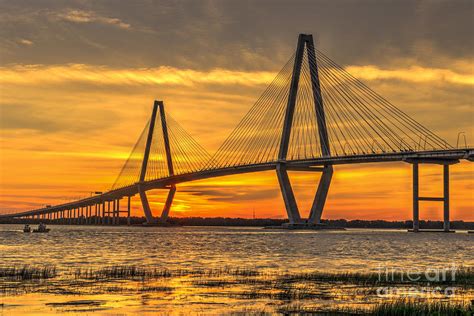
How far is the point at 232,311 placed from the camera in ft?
76.2

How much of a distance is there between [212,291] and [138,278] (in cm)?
586

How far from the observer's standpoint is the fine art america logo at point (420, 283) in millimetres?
27672

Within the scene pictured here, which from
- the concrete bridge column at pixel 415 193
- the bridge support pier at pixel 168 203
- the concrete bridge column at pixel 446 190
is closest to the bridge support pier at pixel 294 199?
the concrete bridge column at pixel 415 193

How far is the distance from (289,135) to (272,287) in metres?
67.7

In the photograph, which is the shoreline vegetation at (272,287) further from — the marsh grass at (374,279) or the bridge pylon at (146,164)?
the bridge pylon at (146,164)

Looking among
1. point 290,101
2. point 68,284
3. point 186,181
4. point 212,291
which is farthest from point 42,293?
point 186,181

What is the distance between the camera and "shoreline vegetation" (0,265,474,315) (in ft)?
77.0

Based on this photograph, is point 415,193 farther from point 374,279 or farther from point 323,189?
point 374,279

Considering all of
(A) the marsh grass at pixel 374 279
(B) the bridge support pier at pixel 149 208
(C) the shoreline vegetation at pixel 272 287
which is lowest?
(C) the shoreline vegetation at pixel 272 287

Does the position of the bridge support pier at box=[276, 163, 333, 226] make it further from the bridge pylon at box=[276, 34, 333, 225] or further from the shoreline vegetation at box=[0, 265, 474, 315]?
the shoreline vegetation at box=[0, 265, 474, 315]

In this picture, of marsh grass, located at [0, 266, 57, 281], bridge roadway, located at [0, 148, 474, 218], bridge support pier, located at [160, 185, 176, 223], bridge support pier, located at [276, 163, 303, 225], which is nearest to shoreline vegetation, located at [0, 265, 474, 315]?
marsh grass, located at [0, 266, 57, 281]

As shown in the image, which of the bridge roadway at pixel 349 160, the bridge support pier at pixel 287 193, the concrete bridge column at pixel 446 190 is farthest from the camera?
the concrete bridge column at pixel 446 190

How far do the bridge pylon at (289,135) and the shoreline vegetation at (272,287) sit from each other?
57545 millimetres

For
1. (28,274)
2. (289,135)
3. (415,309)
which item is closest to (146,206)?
(289,135)
